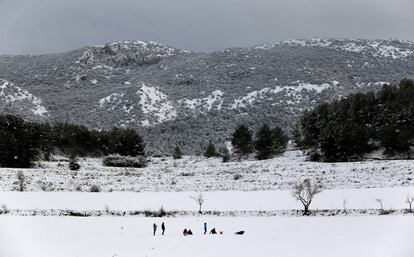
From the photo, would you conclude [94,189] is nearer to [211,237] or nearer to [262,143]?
[211,237]

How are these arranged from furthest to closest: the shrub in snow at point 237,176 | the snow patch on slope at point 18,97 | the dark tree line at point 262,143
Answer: the snow patch on slope at point 18,97 < the dark tree line at point 262,143 < the shrub in snow at point 237,176

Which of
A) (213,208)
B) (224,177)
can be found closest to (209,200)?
(213,208)

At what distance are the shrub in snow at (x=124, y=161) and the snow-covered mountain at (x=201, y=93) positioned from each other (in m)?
26.0

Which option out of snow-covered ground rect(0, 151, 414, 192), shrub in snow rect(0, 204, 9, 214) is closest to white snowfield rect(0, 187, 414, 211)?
shrub in snow rect(0, 204, 9, 214)

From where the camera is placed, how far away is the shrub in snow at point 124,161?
77000mm

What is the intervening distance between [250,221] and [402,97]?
4570 cm

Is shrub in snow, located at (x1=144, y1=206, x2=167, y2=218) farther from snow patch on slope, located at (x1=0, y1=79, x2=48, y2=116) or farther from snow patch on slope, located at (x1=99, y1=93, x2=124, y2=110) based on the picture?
snow patch on slope, located at (x1=99, y1=93, x2=124, y2=110)

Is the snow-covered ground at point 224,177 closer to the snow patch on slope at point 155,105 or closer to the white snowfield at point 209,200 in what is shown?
the white snowfield at point 209,200

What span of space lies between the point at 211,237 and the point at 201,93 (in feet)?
450

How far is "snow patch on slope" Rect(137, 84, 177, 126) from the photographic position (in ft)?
459

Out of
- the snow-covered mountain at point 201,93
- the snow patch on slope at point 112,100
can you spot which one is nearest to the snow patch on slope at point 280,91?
the snow-covered mountain at point 201,93

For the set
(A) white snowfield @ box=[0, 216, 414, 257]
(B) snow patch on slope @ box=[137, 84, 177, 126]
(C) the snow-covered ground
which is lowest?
(A) white snowfield @ box=[0, 216, 414, 257]

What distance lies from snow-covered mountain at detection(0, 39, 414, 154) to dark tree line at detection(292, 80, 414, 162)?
37596mm

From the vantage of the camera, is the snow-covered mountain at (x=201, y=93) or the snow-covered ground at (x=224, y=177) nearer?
the snow-covered ground at (x=224, y=177)
